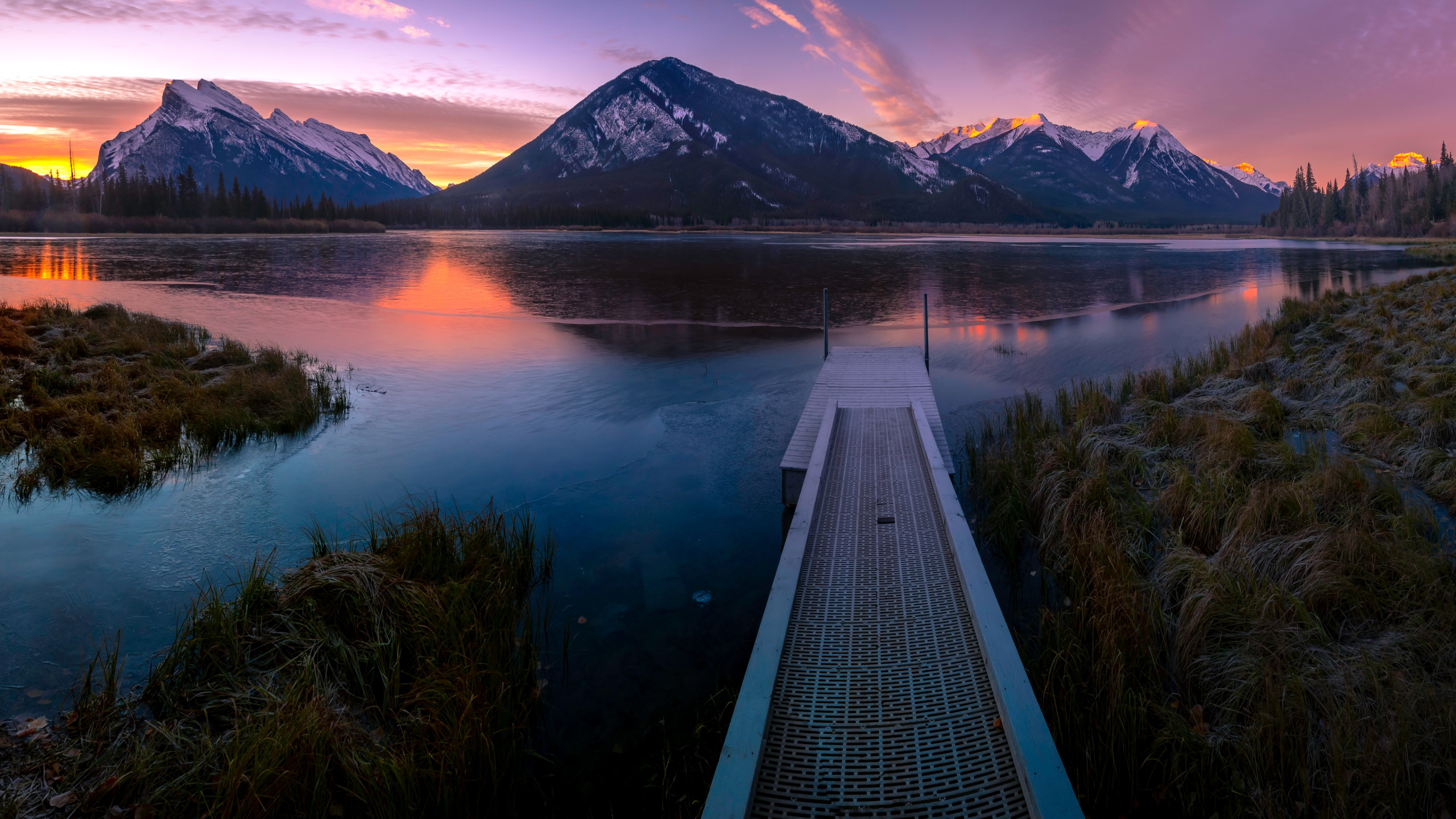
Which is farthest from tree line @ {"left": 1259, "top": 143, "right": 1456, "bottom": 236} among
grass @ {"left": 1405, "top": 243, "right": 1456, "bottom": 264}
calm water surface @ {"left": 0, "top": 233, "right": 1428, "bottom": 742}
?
calm water surface @ {"left": 0, "top": 233, "right": 1428, "bottom": 742}

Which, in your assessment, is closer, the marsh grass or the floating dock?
the floating dock

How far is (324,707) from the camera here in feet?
14.3

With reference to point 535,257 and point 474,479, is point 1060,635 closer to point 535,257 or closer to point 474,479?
point 474,479

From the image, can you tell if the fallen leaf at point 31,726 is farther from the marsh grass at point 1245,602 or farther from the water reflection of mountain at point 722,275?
the water reflection of mountain at point 722,275

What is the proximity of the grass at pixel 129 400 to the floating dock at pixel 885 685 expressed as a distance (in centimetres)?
927

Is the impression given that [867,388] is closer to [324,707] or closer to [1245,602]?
[1245,602]

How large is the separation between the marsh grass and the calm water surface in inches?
110

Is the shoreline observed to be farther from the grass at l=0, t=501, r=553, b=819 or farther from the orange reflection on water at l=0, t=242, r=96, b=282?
the grass at l=0, t=501, r=553, b=819

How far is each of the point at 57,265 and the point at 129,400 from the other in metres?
50.7

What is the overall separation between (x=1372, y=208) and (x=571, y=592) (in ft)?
602

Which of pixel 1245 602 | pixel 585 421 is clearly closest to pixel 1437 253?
pixel 585 421

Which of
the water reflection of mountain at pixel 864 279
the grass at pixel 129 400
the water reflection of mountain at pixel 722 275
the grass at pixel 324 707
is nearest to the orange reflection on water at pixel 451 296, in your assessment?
the water reflection of mountain at pixel 722 275

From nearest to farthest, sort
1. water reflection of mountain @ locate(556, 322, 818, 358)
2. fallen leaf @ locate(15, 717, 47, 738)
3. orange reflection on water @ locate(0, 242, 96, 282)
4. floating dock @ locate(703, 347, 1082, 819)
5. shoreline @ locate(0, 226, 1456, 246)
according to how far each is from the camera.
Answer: floating dock @ locate(703, 347, 1082, 819) < fallen leaf @ locate(15, 717, 47, 738) < water reflection of mountain @ locate(556, 322, 818, 358) < orange reflection on water @ locate(0, 242, 96, 282) < shoreline @ locate(0, 226, 1456, 246)

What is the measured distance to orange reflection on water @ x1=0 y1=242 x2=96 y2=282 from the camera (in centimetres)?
4097
